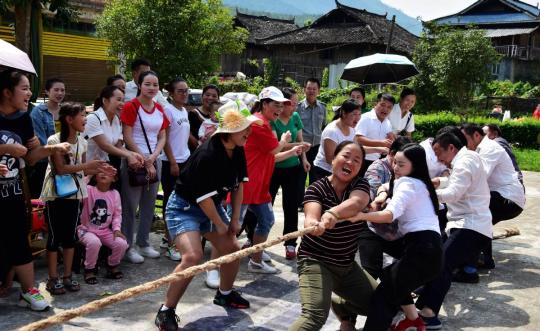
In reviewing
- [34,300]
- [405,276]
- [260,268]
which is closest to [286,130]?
[260,268]

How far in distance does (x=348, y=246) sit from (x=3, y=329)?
257 cm

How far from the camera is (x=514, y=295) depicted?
5.49 meters

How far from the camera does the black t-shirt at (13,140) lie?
13.9ft

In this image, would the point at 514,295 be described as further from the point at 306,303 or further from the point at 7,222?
the point at 7,222

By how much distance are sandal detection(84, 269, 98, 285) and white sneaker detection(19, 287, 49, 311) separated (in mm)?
685

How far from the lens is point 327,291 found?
12.5 feet

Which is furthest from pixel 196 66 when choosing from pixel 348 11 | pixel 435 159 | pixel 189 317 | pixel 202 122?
pixel 348 11

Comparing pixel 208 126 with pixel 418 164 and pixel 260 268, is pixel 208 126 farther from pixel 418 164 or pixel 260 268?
pixel 418 164

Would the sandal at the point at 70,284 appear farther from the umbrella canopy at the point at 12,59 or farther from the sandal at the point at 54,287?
the umbrella canopy at the point at 12,59

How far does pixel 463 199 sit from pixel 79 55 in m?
24.7

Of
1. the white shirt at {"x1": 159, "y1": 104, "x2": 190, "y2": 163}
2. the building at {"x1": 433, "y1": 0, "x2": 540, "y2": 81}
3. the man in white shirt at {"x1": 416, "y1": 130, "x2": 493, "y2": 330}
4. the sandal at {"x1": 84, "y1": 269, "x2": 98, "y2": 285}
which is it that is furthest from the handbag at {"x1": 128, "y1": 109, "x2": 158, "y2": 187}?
the building at {"x1": 433, "y1": 0, "x2": 540, "y2": 81}

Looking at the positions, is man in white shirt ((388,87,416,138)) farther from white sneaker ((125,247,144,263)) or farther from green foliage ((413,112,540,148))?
green foliage ((413,112,540,148))

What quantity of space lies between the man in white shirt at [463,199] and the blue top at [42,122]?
385 cm

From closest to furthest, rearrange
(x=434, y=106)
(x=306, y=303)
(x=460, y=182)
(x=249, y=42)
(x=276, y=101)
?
(x=306, y=303)
(x=460, y=182)
(x=276, y=101)
(x=434, y=106)
(x=249, y=42)
